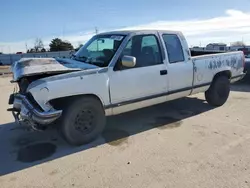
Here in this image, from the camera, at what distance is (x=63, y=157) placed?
4.16m

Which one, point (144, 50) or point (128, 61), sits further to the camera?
point (144, 50)

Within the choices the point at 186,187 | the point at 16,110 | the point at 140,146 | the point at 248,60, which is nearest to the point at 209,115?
the point at 140,146

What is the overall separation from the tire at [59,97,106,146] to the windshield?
0.78 metres

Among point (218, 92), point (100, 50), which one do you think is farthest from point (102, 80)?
point (218, 92)

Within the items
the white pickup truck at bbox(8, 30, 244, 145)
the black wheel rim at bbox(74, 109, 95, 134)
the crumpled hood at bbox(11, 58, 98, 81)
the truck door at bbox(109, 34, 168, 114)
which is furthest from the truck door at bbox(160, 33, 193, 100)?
the black wheel rim at bbox(74, 109, 95, 134)

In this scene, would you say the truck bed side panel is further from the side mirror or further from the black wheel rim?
the black wheel rim

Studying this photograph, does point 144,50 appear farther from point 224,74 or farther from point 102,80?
point 224,74

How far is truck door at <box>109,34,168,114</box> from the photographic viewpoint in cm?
476

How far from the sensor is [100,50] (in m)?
5.21

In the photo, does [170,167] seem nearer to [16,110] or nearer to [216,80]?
[16,110]

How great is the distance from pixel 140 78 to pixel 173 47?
122cm

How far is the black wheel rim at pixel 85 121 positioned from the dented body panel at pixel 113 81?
11.6 inches

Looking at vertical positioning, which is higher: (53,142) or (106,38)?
(106,38)

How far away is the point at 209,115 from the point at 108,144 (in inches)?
109
